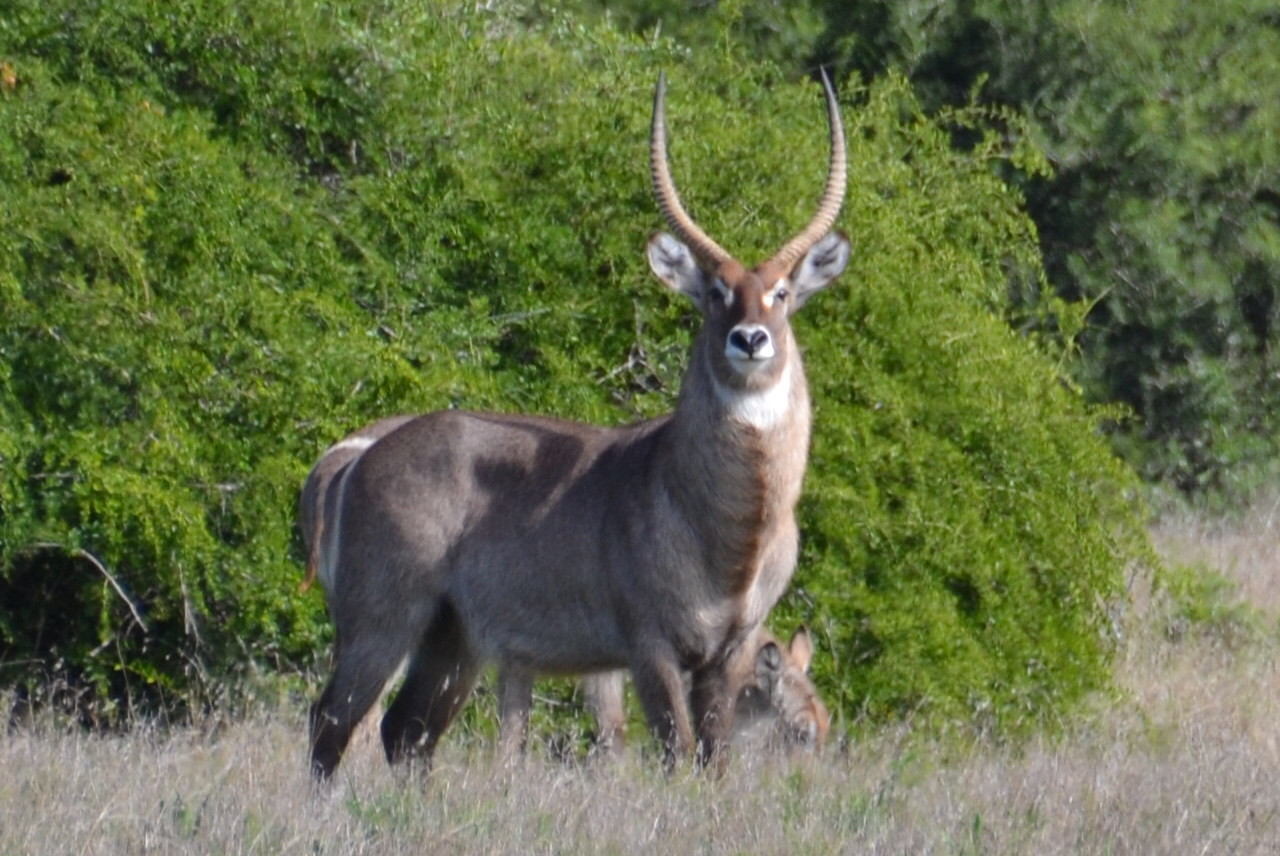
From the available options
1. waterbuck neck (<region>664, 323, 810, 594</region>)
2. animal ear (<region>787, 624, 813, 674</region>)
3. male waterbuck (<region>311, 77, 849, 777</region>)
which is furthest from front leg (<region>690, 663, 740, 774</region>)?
animal ear (<region>787, 624, 813, 674</region>)

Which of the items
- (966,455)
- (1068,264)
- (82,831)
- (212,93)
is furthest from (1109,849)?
(1068,264)

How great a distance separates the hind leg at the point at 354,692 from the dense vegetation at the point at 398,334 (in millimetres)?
1563

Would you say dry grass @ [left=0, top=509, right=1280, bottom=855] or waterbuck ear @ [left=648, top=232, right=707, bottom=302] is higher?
waterbuck ear @ [left=648, top=232, right=707, bottom=302]

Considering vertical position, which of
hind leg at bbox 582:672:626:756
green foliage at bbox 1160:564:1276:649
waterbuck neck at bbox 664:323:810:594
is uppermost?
waterbuck neck at bbox 664:323:810:594

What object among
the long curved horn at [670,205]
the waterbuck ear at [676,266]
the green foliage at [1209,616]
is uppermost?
the long curved horn at [670,205]

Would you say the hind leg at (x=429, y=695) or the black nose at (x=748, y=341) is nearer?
the black nose at (x=748, y=341)

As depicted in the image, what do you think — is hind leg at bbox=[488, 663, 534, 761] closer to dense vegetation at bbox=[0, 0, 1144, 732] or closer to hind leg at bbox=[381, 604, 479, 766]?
hind leg at bbox=[381, 604, 479, 766]

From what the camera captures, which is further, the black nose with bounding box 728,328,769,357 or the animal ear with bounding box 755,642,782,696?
the animal ear with bounding box 755,642,782,696

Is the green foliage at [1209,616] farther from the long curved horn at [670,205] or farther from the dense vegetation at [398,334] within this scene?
the long curved horn at [670,205]

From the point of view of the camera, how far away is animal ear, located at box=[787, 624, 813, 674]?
9133 millimetres

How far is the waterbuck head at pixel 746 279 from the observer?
23.0ft

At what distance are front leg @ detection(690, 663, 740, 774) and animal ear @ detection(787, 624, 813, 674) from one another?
1950mm

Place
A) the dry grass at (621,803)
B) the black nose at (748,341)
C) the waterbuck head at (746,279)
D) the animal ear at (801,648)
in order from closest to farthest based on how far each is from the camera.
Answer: the dry grass at (621,803)
the black nose at (748,341)
the waterbuck head at (746,279)
the animal ear at (801,648)

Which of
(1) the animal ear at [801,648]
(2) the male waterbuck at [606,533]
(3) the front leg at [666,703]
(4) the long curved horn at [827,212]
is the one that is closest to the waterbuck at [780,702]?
(1) the animal ear at [801,648]
